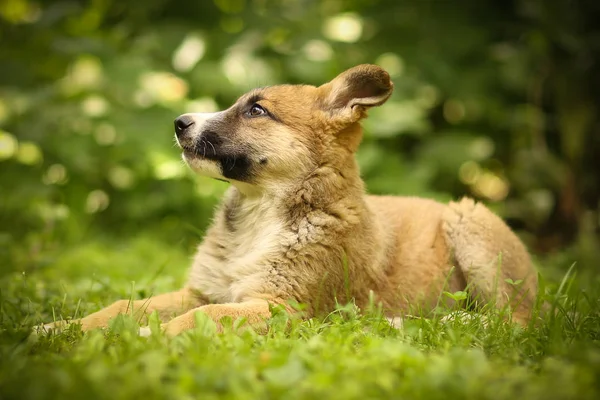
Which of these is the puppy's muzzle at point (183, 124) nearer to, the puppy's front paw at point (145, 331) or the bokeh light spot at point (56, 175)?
the puppy's front paw at point (145, 331)

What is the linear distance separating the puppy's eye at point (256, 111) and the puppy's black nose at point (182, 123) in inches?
16.9

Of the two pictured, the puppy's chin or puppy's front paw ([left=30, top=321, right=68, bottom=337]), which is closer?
puppy's front paw ([left=30, top=321, right=68, bottom=337])

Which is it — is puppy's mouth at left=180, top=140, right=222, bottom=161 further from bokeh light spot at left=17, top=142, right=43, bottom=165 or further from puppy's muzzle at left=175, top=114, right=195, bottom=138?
bokeh light spot at left=17, top=142, right=43, bottom=165

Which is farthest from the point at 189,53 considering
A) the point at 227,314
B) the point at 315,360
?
the point at 315,360

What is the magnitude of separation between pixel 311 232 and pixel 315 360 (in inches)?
57.8

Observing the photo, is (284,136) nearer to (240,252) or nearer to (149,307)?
(240,252)

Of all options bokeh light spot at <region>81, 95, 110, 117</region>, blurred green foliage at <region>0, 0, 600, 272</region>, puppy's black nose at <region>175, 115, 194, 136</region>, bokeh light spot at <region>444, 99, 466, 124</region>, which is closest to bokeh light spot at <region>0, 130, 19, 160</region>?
blurred green foliage at <region>0, 0, 600, 272</region>

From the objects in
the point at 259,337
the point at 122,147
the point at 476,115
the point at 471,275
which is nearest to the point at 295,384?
the point at 259,337

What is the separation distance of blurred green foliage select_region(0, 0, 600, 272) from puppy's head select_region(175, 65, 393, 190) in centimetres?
290

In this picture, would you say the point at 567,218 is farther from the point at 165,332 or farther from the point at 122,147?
the point at 165,332

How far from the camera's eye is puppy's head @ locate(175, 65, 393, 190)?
4.30m

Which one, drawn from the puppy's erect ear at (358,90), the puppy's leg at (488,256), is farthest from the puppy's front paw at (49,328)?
the puppy's leg at (488,256)

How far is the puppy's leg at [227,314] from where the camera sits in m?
3.46

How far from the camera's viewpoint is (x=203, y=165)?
171 inches
